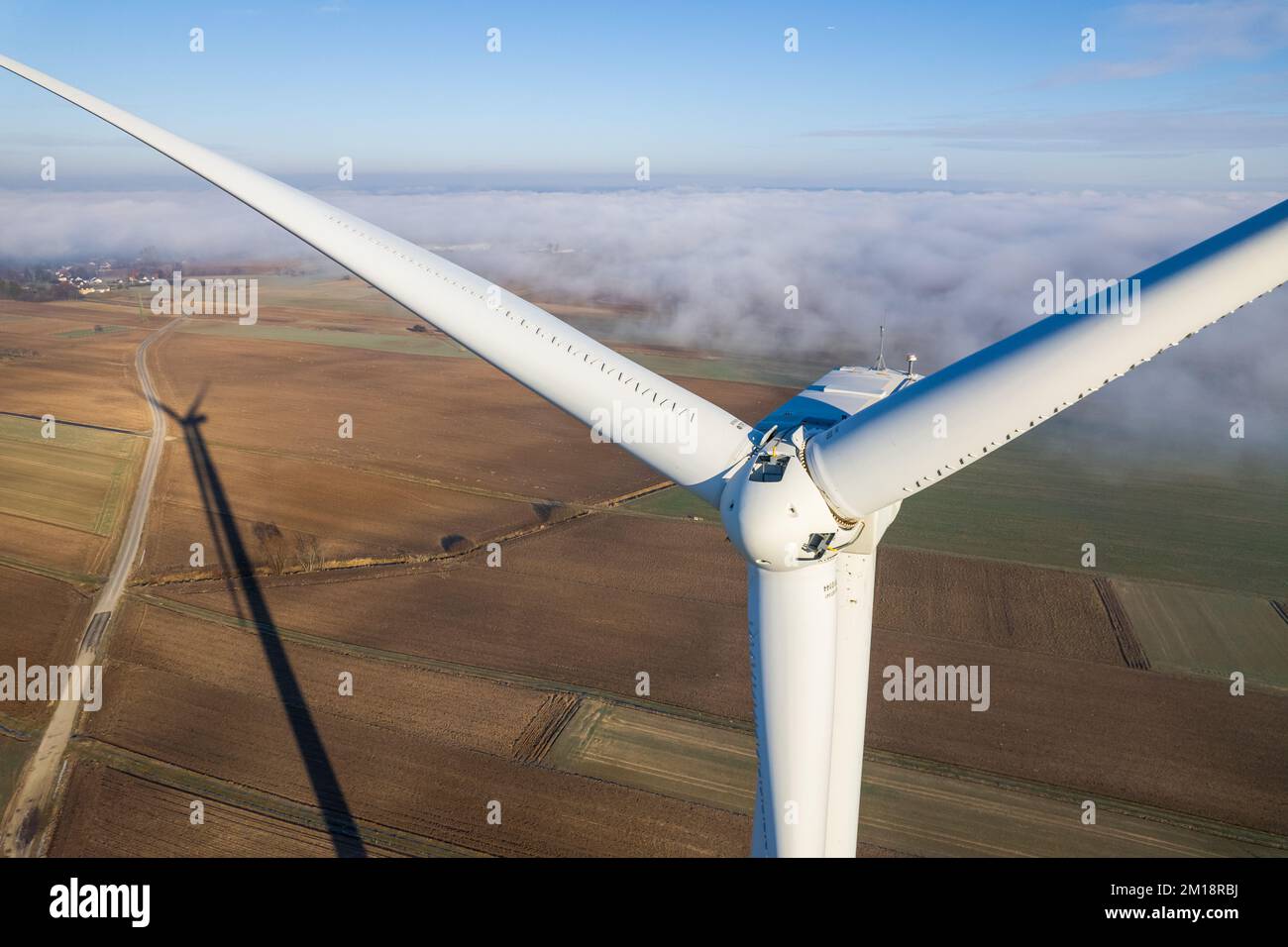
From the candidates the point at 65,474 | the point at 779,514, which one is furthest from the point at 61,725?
the point at 779,514

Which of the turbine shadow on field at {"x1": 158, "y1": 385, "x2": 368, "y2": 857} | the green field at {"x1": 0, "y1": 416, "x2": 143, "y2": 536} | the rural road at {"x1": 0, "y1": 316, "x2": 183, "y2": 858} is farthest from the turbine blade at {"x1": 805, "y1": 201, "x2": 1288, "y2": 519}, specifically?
the green field at {"x1": 0, "y1": 416, "x2": 143, "y2": 536}

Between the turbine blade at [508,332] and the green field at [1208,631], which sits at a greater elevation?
the turbine blade at [508,332]

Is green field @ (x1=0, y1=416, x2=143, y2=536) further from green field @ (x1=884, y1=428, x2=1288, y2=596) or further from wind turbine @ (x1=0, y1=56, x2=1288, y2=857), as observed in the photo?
green field @ (x1=884, y1=428, x2=1288, y2=596)

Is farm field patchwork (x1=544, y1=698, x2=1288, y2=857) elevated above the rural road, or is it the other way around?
the rural road

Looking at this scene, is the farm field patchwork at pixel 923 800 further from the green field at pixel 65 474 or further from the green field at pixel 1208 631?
the green field at pixel 65 474

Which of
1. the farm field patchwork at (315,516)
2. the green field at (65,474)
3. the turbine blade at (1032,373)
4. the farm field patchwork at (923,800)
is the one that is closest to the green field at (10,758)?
the farm field patchwork at (315,516)

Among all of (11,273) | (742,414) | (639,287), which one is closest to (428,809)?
(742,414)
